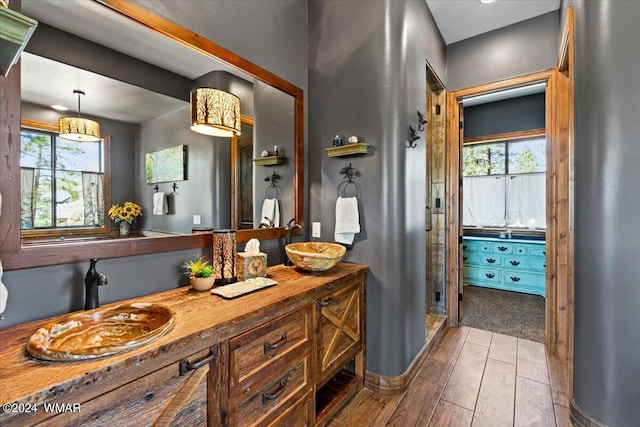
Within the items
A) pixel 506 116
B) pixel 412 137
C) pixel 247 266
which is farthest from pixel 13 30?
pixel 506 116

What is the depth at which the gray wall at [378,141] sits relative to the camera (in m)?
2.00

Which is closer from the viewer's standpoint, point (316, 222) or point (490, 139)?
point (316, 222)

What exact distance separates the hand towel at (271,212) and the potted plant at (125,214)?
0.81 m

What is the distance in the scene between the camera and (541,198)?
456 centimetres

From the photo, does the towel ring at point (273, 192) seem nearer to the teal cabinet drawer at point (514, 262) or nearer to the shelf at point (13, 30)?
the shelf at point (13, 30)

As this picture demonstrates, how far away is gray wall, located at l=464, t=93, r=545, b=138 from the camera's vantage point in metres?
4.40

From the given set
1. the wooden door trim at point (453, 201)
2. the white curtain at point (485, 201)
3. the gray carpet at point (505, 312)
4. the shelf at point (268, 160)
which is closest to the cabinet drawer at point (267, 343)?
the shelf at point (268, 160)

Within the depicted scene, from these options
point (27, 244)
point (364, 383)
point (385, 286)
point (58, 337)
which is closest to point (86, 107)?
point (27, 244)

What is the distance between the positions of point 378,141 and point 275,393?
1623 millimetres

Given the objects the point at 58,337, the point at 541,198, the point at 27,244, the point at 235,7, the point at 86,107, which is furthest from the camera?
the point at 541,198

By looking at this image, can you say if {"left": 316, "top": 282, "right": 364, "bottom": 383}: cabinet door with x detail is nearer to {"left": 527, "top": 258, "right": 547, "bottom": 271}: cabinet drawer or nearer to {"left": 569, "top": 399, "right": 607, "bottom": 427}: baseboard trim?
{"left": 569, "top": 399, "right": 607, "bottom": 427}: baseboard trim

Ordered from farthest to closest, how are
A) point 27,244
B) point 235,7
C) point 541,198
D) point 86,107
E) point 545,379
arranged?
1. point 541,198
2. point 545,379
3. point 235,7
4. point 86,107
5. point 27,244

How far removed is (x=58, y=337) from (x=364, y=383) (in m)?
1.83

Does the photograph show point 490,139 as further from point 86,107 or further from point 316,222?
point 86,107
